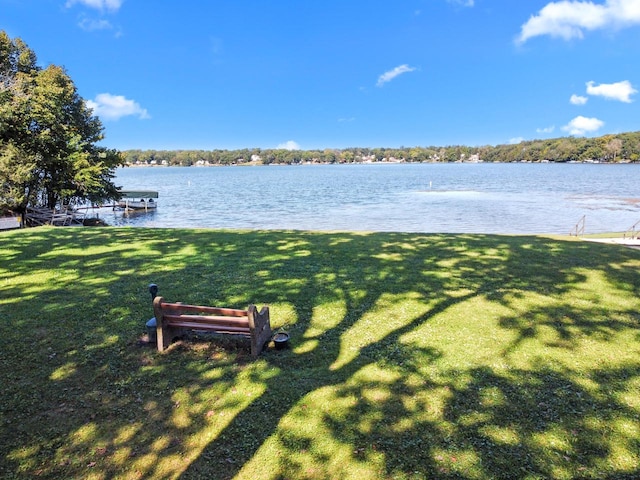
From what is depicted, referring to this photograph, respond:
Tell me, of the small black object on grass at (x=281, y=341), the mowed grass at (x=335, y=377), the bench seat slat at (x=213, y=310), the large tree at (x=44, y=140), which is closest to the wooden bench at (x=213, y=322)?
the bench seat slat at (x=213, y=310)

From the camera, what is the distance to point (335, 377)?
16.2 feet

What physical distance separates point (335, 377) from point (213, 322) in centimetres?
181

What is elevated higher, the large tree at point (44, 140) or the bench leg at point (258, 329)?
the large tree at point (44, 140)

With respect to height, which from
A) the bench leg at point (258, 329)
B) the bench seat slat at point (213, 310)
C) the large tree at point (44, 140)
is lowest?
the bench leg at point (258, 329)

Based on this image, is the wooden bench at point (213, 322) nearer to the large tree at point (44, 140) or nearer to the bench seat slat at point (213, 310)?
the bench seat slat at point (213, 310)

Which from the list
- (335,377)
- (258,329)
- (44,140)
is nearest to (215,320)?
(258,329)

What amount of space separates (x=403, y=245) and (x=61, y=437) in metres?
10.3

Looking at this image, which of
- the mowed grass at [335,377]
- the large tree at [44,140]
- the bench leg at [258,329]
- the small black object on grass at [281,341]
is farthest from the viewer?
the large tree at [44,140]

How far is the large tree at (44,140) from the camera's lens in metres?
26.2

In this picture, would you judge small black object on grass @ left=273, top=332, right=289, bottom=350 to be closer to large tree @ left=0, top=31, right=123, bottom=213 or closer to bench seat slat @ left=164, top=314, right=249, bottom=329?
bench seat slat @ left=164, top=314, right=249, bottom=329

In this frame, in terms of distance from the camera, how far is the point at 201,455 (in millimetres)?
3678

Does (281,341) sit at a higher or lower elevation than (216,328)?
lower

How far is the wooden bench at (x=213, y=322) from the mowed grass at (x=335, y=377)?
26 centimetres

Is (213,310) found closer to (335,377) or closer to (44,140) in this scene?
(335,377)
